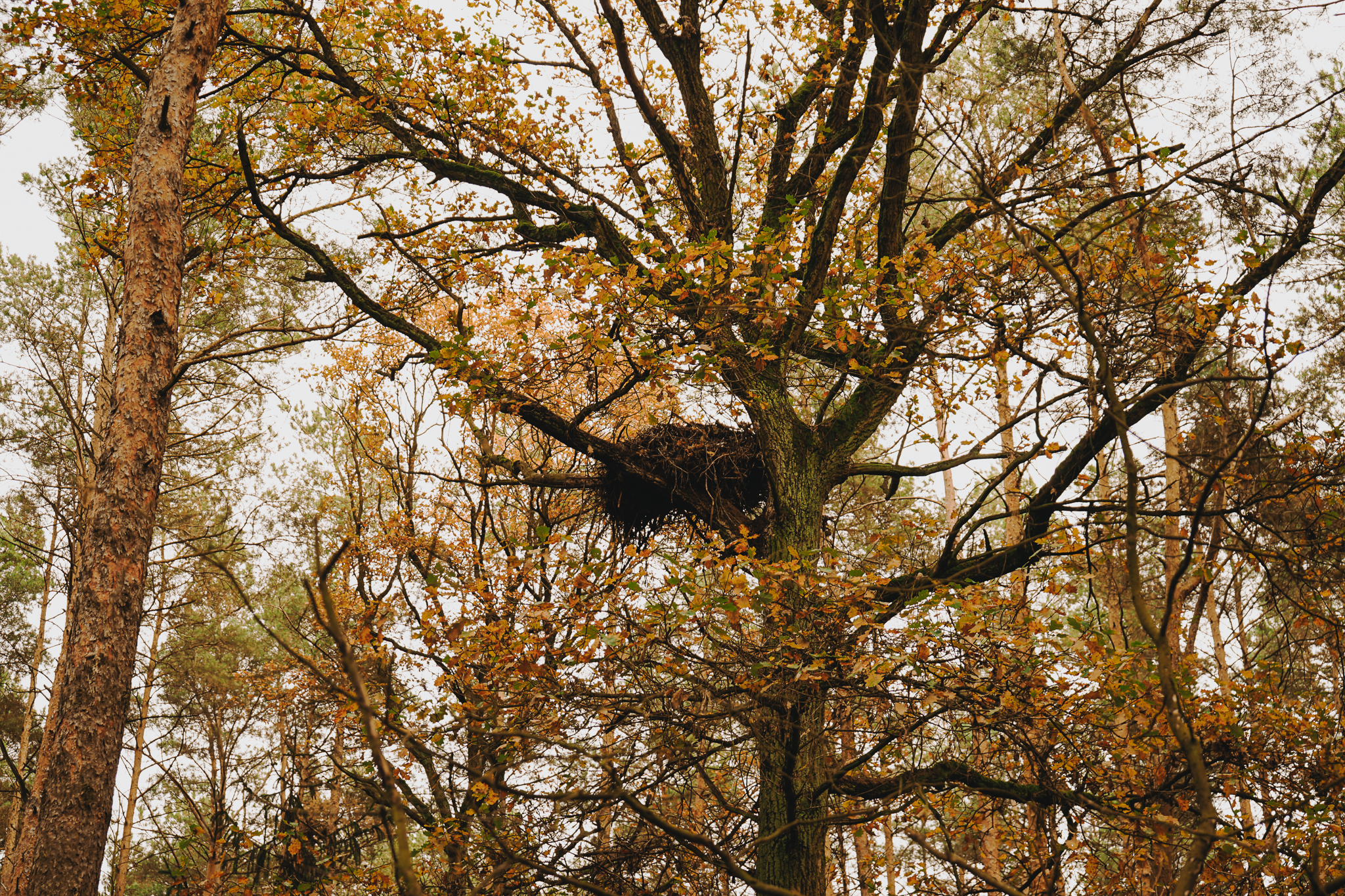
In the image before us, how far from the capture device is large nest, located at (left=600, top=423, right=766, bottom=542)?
17.7 ft

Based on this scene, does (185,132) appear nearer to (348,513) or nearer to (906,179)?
(906,179)

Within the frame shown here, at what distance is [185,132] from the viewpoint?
161 inches

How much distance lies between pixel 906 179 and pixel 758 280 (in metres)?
1.67

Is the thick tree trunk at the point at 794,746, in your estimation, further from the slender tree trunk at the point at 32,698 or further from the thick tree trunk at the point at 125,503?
the slender tree trunk at the point at 32,698

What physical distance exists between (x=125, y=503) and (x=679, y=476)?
3013 mm

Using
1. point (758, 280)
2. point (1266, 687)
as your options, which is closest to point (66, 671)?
point (758, 280)

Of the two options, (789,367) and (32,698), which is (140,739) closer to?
(32,698)

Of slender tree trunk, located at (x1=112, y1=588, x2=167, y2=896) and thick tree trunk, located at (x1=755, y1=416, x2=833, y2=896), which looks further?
slender tree trunk, located at (x1=112, y1=588, x2=167, y2=896)

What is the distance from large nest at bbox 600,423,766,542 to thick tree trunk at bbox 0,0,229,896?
8.78ft

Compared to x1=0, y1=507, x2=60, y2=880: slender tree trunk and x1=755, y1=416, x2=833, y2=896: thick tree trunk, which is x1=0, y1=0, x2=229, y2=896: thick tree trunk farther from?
x1=0, y1=507, x2=60, y2=880: slender tree trunk

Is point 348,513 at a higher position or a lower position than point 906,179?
higher

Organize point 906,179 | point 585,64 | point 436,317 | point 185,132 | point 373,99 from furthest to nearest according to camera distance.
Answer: point 436,317 → point 585,64 → point 373,99 → point 906,179 → point 185,132

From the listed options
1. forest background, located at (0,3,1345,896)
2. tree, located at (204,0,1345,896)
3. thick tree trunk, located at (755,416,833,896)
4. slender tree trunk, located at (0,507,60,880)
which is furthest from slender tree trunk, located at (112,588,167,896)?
thick tree trunk, located at (755,416,833,896)

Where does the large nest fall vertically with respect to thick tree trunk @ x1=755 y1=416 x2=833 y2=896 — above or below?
above
